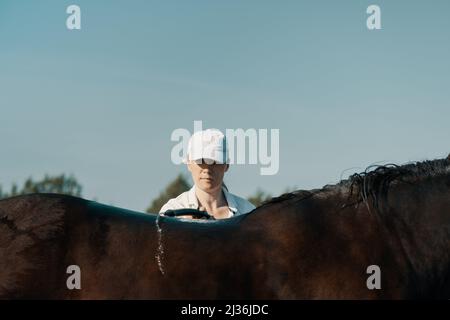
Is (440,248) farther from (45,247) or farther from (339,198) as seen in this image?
(45,247)

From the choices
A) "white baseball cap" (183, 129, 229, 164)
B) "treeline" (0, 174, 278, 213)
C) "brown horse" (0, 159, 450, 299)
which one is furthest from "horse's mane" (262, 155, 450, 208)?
"treeline" (0, 174, 278, 213)

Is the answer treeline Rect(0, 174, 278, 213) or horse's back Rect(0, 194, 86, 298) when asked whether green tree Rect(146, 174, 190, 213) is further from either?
horse's back Rect(0, 194, 86, 298)

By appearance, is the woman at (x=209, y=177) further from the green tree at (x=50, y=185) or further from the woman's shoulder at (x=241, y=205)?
the green tree at (x=50, y=185)

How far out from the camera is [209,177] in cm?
601

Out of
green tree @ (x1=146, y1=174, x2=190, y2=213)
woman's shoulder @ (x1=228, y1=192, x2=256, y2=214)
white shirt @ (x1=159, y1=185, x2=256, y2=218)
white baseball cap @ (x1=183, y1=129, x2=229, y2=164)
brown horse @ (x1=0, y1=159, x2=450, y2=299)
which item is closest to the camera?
brown horse @ (x1=0, y1=159, x2=450, y2=299)

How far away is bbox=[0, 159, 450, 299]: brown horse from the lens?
4082 mm

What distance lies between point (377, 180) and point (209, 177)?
1904 mm

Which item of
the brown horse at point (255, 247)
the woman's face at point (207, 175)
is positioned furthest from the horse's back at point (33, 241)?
the woman's face at point (207, 175)

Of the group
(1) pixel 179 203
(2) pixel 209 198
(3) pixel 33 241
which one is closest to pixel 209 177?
(2) pixel 209 198

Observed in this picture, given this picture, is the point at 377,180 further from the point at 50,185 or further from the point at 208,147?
the point at 50,185

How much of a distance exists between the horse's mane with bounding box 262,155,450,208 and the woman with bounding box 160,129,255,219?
1.60 metres
